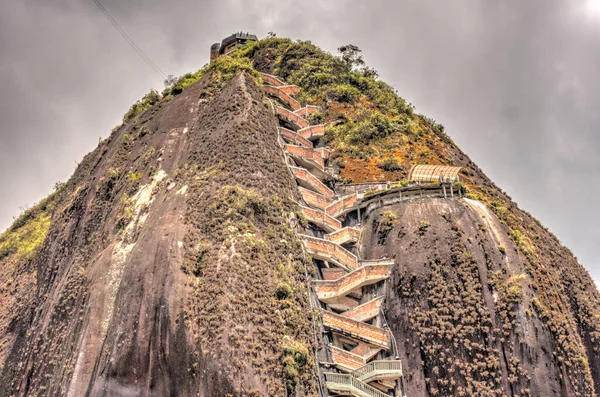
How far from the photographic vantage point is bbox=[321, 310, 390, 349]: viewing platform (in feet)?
99.6

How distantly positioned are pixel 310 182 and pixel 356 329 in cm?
1183

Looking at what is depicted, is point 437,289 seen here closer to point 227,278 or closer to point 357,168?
point 227,278

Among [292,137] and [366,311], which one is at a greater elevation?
[292,137]

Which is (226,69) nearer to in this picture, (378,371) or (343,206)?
(343,206)

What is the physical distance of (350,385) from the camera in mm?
27391

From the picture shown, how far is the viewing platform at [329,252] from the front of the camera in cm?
3344

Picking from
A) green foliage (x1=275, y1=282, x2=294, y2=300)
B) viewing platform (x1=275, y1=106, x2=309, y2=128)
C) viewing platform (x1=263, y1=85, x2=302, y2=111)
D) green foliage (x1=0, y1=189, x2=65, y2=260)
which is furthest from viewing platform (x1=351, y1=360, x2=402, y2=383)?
green foliage (x1=0, y1=189, x2=65, y2=260)

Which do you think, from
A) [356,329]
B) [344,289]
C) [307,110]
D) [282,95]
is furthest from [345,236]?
[307,110]

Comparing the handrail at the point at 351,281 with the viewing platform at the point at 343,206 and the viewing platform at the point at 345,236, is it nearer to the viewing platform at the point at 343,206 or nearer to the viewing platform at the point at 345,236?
the viewing platform at the point at 345,236

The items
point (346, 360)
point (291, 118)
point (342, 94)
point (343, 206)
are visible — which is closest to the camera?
point (346, 360)

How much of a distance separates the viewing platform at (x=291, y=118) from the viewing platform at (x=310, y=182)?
7131 mm

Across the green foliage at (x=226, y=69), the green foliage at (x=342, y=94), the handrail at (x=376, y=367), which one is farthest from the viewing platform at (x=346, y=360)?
the green foliage at (x=342, y=94)

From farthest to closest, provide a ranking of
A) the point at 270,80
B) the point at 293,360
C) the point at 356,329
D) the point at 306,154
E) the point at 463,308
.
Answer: the point at 270,80, the point at 306,154, the point at 356,329, the point at 463,308, the point at 293,360

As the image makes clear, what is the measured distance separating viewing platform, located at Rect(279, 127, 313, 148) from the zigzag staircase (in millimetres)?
73
